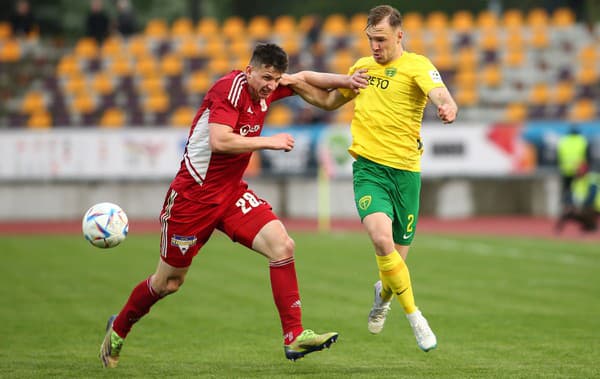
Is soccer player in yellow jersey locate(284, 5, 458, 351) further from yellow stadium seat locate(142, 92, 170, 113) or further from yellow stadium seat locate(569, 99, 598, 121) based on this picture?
yellow stadium seat locate(142, 92, 170, 113)

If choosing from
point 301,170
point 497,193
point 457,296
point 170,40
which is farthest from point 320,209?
point 457,296

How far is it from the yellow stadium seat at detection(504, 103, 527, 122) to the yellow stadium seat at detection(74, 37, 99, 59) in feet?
37.3

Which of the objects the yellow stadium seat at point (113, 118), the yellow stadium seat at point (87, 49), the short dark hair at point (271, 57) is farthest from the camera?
the yellow stadium seat at point (87, 49)

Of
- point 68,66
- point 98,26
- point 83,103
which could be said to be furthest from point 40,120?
point 98,26

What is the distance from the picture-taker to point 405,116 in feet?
27.8

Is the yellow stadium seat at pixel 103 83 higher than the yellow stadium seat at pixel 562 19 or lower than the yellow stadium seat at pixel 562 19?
lower

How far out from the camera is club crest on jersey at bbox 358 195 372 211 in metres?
8.29

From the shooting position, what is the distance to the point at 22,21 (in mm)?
29797

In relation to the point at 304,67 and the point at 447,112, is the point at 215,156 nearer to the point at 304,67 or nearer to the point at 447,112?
the point at 447,112

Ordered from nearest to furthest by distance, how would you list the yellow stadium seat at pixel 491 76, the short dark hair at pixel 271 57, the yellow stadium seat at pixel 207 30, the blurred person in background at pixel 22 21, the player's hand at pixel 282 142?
the player's hand at pixel 282 142
the short dark hair at pixel 271 57
the yellow stadium seat at pixel 491 76
the blurred person in background at pixel 22 21
the yellow stadium seat at pixel 207 30

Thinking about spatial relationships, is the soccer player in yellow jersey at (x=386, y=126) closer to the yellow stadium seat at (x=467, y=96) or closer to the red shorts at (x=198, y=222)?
the red shorts at (x=198, y=222)

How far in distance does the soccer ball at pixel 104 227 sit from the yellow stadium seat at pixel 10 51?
2236cm

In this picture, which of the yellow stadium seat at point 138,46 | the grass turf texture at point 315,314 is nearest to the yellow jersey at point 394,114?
the grass turf texture at point 315,314

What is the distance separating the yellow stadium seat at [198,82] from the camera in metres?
28.5
